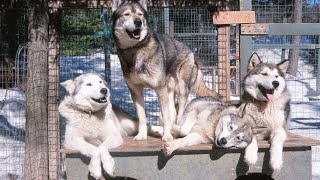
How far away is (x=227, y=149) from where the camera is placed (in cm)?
372

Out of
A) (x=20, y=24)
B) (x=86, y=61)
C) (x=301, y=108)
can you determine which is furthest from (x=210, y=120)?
(x=301, y=108)

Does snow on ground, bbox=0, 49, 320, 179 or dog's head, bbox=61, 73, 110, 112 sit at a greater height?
dog's head, bbox=61, 73, 110, 112

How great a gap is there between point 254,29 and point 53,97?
Answer: 2.12 metres

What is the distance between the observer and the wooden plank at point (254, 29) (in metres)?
4.78

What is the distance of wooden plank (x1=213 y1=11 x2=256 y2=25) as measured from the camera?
4785 millimetres

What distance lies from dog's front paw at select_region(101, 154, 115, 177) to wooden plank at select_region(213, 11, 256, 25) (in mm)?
2032

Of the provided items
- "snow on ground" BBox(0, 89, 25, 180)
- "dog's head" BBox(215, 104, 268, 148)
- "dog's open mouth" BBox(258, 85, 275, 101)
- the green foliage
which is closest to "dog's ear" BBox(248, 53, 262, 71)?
"dog's open mouth" BBox(258, 85, 275, 101)

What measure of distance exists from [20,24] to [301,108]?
229 inches

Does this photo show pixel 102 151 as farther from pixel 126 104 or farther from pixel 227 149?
pixel 126 104

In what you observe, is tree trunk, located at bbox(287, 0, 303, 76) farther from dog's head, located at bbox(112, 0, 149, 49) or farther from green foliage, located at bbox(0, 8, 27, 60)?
green foliage, located at bbox(0, 8, 27, 60)

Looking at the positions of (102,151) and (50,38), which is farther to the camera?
(50,38)

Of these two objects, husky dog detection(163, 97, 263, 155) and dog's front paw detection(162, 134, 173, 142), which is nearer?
husky dog detection(163, 97, 263, 155)

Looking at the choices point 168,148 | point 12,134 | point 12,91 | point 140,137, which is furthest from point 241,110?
point 12,91

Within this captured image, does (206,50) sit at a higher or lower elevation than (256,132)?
higher
